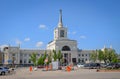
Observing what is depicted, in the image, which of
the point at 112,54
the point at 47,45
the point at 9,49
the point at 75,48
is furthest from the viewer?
the point at 47,45

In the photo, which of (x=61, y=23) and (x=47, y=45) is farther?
(x=47, y=45)

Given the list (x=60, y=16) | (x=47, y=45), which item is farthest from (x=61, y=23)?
(x=47, y=45)

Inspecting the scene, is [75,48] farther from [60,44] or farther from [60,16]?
[60,16]

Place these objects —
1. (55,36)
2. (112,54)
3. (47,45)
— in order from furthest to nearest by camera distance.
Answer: (47,45)
(55,36)
(112,54)

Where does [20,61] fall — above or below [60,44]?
below

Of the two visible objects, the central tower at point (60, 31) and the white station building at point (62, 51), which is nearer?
the white station building at point (62, 51)

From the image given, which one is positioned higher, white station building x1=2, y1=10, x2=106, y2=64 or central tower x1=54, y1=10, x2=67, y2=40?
central tower x1=54, y1=10, x2=67, y2=40

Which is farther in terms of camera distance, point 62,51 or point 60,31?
point 60,31

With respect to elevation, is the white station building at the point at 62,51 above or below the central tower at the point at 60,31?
below

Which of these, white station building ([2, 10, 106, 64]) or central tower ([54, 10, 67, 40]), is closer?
white station building ([2, 10, 106, 64])

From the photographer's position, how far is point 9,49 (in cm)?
12650

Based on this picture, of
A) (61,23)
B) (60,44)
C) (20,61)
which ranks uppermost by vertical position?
(61,23)

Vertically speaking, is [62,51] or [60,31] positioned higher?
[60,31]

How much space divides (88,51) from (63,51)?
16.6 metres
